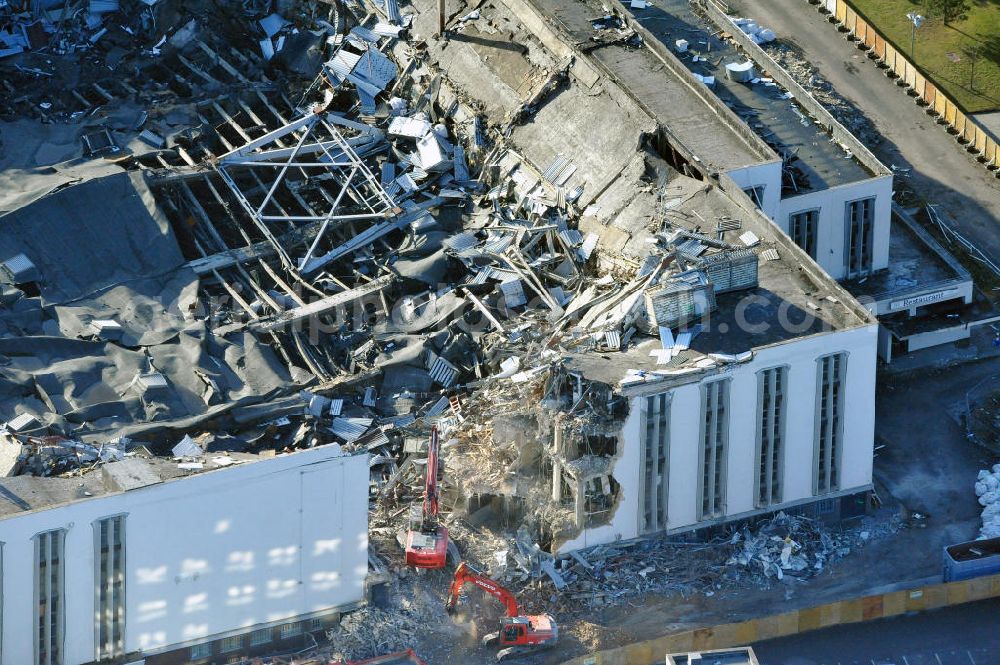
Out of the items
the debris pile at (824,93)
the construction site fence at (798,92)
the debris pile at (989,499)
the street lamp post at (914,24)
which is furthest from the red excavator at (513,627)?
the street lamp post at (914,24)

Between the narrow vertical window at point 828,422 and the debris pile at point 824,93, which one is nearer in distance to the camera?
the narrow vertical window at point 828,422

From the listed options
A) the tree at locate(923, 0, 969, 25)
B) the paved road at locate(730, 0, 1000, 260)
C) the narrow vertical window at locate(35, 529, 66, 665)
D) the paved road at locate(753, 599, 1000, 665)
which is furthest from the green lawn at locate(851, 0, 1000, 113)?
the narrow vertical window at locate(35, 529, 66, 665)

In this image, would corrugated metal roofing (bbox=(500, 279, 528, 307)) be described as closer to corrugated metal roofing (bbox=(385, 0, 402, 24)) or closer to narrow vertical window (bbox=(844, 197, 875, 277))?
narrow vertical window (bbox=(844, 197, 875, 277))

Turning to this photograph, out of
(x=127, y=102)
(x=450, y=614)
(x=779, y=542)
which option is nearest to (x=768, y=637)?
(x=779, y=542)

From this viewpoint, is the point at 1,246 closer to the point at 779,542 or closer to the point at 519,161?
the point at 519,161

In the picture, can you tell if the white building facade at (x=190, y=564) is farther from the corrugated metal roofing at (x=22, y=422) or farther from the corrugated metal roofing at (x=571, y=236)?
the corrugated metal roofing at (x=571, y=236)
